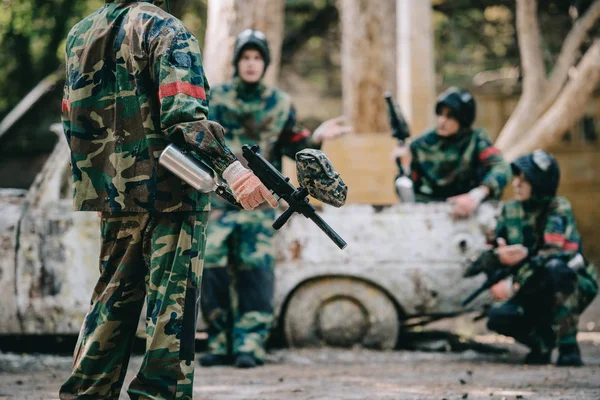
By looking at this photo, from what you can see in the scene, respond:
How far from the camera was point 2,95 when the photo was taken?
A: 1413 cm

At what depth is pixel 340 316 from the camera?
19.8 ft

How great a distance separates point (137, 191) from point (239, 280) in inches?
94.6

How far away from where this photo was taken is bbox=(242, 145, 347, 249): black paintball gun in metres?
3.56

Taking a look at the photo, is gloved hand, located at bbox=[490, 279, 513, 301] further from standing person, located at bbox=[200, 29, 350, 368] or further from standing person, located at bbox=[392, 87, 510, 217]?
standing person, located at bbox=[200, 29, 350, 368]

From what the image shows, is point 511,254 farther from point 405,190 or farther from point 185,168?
point 185,168

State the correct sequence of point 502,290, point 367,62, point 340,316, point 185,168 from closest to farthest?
point 185,168 < point 502,290 < point 340,316 < point 367,62

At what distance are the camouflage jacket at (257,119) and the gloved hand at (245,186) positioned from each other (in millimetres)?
2504

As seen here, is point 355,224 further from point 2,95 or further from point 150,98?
point 2,95

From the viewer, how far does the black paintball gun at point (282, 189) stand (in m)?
3.56

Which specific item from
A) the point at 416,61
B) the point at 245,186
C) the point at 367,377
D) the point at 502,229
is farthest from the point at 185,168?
the point at 416,61

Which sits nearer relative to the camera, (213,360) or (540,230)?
(213,360)

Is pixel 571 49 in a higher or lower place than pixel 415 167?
higher

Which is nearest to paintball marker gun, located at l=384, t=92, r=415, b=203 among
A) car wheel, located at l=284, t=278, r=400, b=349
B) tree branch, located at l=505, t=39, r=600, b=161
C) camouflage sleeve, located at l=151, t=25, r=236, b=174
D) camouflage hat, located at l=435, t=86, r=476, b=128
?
camouflage hat, located at l=435, t=86, r=476, b=128

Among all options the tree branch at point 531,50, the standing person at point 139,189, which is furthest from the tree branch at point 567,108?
the standing person at point 139,189
